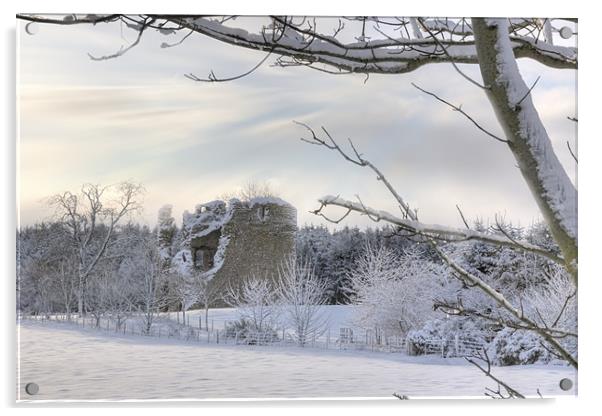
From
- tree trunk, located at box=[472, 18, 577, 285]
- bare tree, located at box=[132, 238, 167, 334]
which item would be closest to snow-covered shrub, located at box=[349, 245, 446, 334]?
bare tree, located at box=[132, 238, 167, 334]

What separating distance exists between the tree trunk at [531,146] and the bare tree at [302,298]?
6.50 ft

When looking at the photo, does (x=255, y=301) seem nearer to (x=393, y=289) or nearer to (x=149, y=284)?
(x=149, y=284)

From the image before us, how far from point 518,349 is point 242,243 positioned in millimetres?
1316

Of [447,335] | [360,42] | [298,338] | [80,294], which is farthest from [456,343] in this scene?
[80,294]

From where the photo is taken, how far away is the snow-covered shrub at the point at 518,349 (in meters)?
3.17

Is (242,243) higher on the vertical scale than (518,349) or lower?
higher

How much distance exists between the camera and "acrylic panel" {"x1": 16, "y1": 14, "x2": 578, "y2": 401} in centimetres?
304

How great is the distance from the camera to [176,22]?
300cm

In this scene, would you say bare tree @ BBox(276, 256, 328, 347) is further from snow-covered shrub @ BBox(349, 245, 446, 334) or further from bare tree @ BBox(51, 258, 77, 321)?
bare tree @ BBox(51, 258, 77, 321)

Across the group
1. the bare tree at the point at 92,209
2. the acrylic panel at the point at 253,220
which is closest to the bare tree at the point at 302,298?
the acrylic panel at the point at 253,220

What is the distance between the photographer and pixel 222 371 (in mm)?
3094

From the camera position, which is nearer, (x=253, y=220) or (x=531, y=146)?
(x=531, y=146)

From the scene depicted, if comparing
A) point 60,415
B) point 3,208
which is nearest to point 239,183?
point 3,208
